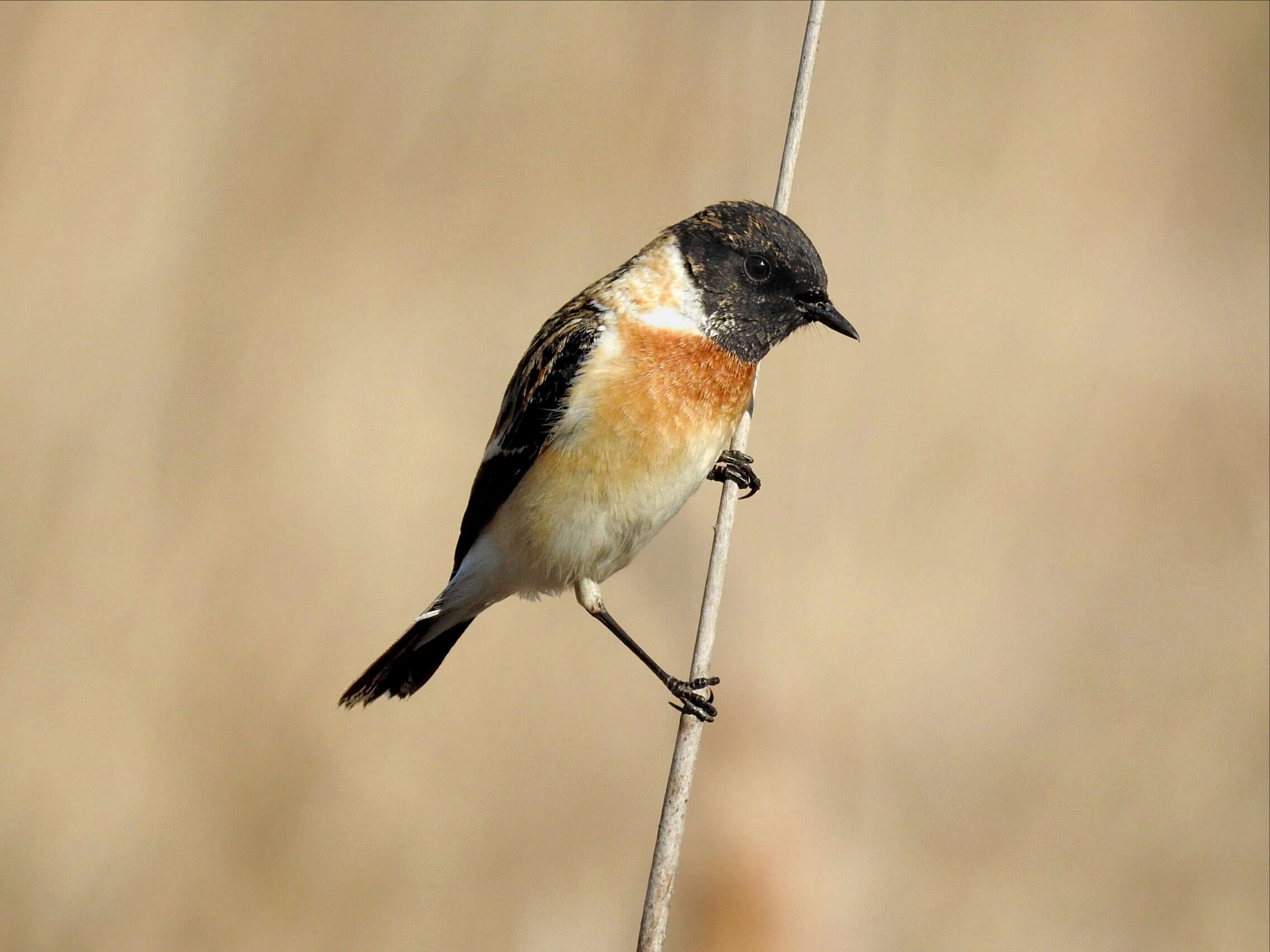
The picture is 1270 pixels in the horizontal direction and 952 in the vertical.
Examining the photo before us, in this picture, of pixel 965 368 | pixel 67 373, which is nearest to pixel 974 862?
pixel 965 368

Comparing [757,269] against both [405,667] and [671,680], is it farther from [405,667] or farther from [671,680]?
[405,667]

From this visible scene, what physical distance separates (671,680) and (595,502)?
0.62 m

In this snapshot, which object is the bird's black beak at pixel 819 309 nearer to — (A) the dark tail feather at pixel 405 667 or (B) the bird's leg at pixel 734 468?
(B) the bird's leg at pixel 734 468

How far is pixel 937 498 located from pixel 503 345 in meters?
2.10

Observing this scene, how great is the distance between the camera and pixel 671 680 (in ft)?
13.0

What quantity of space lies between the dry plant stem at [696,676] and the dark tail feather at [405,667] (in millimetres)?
1241

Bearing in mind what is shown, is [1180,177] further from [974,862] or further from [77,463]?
[77,463]

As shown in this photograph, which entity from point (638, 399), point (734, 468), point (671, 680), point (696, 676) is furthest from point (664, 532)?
point (696, 676)

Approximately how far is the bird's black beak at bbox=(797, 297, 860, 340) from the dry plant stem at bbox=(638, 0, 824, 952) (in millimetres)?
320

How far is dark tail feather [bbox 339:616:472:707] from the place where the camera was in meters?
4.28

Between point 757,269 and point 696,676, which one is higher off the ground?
point 757,269

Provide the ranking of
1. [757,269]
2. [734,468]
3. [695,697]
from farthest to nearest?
[734,468], [757,269], [695,697]

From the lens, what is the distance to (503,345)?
19.4 ft

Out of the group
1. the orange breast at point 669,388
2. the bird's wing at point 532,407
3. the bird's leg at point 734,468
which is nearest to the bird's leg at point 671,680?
the bird's wing at point 532,407
